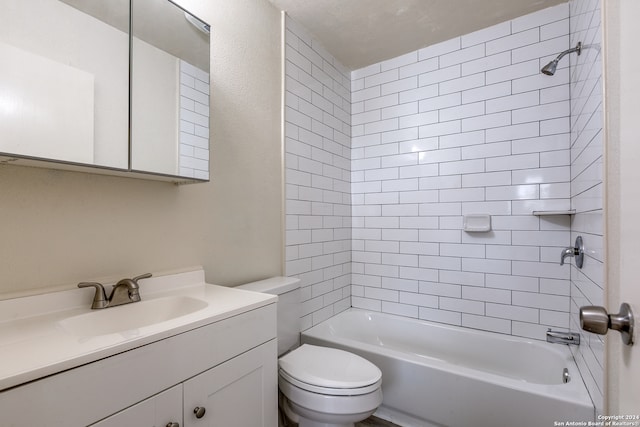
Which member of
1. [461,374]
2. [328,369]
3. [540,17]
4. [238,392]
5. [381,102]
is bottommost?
[461,374]

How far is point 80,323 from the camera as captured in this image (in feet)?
3.16

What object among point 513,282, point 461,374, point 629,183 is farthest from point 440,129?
point 629,183

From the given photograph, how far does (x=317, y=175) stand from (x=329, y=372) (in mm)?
1381

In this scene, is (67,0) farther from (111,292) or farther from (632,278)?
(632,278)

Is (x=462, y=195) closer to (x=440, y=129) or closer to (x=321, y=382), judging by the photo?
(x=440, y=129)

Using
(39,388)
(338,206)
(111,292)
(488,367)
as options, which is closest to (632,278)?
(39,388)

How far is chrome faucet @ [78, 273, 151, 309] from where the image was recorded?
1.04 metres

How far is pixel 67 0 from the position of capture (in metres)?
1.01

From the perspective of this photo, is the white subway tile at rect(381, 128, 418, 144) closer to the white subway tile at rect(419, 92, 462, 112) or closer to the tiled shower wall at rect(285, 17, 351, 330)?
the white subway tile at rect(419, 92, 462, 112)

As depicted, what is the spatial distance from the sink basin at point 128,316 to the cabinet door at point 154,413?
0.31 metres

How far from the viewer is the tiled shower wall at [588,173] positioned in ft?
3.89

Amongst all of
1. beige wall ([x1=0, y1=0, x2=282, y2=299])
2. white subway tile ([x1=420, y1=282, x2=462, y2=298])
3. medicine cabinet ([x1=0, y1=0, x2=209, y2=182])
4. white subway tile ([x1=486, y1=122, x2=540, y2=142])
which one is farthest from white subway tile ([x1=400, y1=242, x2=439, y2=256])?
medicine cabinet ([x1=0, y1=0, x2=209, y2=182])

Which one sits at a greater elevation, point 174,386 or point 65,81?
point 65,81

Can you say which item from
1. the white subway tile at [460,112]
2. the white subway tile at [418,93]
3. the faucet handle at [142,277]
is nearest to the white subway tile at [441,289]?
the white subway tile at [460,112]
